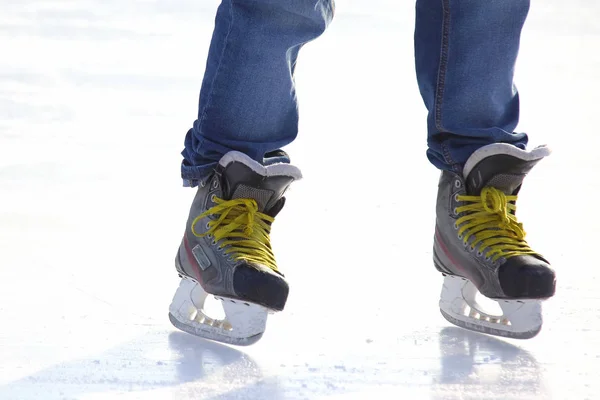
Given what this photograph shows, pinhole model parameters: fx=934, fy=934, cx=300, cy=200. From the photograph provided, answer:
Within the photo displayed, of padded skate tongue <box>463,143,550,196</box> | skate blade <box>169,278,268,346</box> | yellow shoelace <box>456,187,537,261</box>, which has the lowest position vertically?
skate blade <box>169,278,268,346</box>

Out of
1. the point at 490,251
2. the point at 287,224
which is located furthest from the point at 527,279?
the point at 287,224

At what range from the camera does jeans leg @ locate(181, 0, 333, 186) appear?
1320 mm

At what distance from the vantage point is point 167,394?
1054 millimetres

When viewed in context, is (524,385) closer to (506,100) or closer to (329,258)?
(506,100)

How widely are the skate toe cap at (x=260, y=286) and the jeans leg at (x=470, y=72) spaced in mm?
347

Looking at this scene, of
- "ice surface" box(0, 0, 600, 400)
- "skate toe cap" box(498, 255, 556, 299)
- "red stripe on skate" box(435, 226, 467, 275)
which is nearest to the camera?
"ice surface" box(0, 0, 600, 400)

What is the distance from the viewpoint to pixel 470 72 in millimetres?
1411

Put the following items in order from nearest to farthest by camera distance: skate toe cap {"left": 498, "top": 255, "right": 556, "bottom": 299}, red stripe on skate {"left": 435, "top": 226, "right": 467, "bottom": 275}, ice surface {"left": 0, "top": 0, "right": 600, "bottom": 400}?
ice surface {"left": 0, "top": 0, "right": 600, "bottom": 400} → skate toe cap {"left": 498, "top": 255, "right": 556, "bottom": 299} → red stripe on skate {"left": 435, "top": 226, "right": 467, "bottom": 275}

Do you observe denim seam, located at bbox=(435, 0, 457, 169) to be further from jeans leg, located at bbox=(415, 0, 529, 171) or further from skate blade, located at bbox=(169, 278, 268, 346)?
skate blade, located at bbox=(169, 278, 268, 346)

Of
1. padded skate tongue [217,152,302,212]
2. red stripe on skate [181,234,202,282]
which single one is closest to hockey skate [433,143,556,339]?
padded skate tongue [217,152,302,212]

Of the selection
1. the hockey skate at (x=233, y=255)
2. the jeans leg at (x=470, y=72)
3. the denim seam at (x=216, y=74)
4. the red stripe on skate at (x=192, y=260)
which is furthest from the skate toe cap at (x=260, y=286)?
the jeans leg at (x=470, y=72)

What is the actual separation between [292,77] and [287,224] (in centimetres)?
76

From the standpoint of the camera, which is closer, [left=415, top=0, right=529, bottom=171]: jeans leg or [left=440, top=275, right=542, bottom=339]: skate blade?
[left=440, top=275, right=542, bottom=339]: skate blade

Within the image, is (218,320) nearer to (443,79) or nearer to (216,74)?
(216,74)
